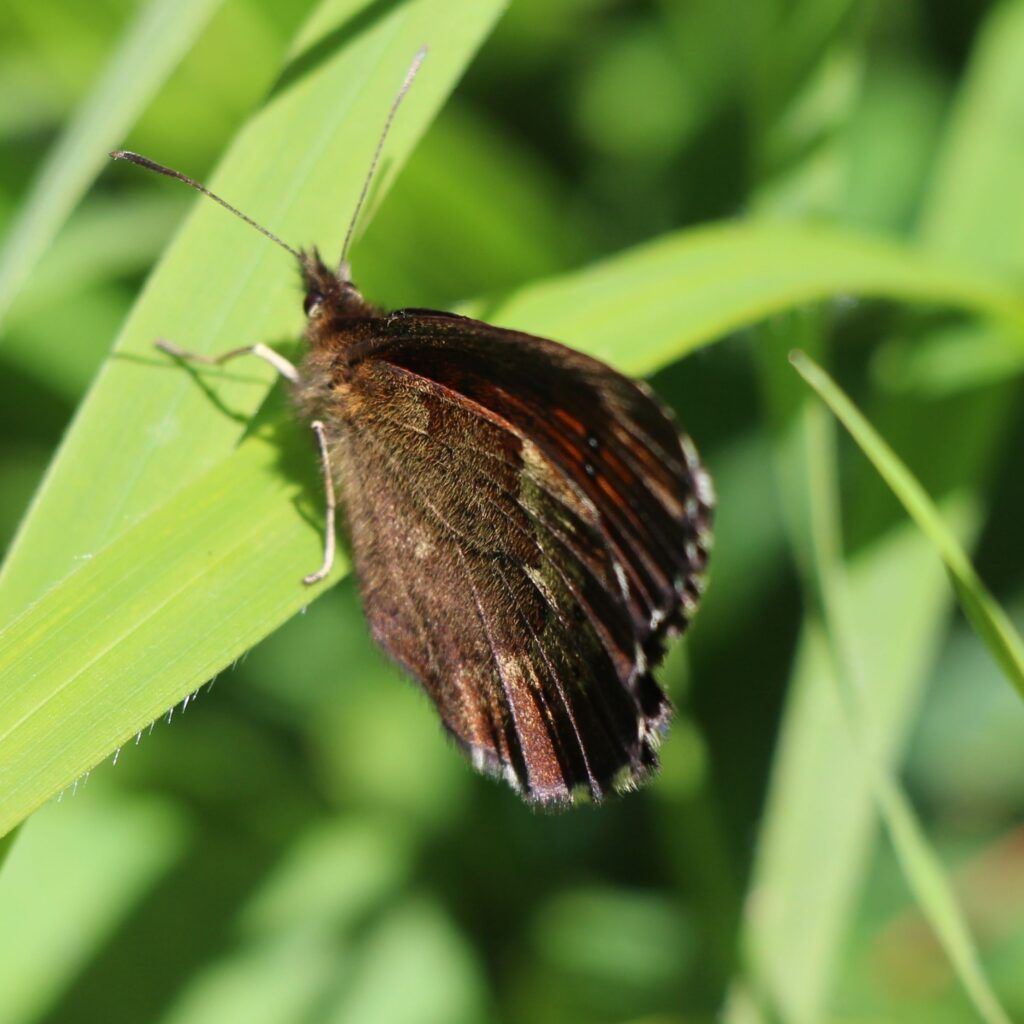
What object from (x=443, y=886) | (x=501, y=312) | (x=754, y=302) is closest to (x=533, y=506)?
(x=501, y=312)

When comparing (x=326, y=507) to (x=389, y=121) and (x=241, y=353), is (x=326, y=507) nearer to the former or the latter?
(x=241, y=353)

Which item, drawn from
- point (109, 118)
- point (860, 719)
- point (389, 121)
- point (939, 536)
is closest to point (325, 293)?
point (389, 121)

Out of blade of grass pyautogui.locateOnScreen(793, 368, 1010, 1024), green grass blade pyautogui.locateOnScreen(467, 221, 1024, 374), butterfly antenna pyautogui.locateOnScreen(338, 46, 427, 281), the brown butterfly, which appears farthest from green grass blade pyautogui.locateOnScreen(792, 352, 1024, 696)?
butterfly antenna pyautogui.locateOnScreen(338, 46, 427, 281)

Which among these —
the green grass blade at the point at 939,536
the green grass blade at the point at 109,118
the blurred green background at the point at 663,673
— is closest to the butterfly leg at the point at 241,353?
the green grass blade at the point at 109,118

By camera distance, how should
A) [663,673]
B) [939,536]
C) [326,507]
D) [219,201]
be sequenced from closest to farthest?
[939,536], [219,201], [326,507], [663,673]

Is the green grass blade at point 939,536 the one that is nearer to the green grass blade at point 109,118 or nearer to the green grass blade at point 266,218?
the green grass blade at point 266,218

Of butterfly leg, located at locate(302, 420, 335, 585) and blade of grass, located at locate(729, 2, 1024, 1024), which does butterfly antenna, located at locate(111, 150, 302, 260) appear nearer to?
butterfly leg, located at locate(302, 420, 335, 585)
